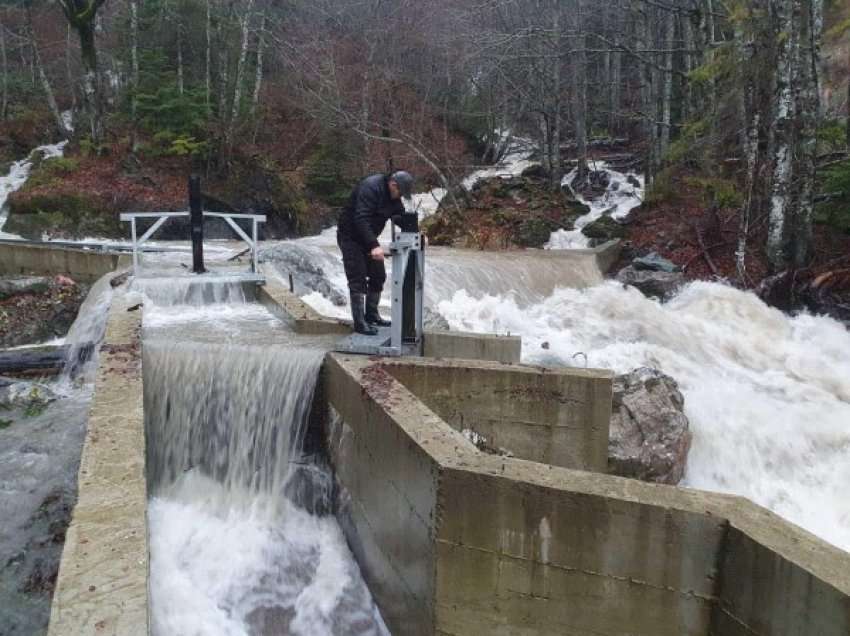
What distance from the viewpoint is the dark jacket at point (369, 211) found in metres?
6.60

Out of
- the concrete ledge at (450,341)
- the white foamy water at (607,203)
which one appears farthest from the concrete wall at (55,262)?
the white foamy water at (607,203)

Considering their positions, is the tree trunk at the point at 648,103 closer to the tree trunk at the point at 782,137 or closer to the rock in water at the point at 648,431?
the tree trunk at the point at 782,137

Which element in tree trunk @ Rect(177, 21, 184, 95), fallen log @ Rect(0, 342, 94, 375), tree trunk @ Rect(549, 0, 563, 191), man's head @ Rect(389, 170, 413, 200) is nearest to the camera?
man's head @ Rect(389, 170, 413, 200)

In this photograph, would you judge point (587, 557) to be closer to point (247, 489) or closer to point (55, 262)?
point (247, 489)

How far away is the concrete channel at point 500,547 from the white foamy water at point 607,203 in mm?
16374

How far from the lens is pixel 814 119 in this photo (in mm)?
15078

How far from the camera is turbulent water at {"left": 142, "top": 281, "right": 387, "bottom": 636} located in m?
5.29

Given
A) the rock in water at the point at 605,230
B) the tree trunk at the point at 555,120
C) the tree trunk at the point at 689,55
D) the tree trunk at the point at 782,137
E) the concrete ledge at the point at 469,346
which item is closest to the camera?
the concrete ledge at the point at 469,346

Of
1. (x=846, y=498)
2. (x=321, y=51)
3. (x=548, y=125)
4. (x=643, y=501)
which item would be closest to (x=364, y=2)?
(x=321, y=51)

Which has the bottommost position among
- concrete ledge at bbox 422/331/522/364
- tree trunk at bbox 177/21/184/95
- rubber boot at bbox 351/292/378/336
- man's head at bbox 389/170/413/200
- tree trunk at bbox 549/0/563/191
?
concrete ledge at bbox 422/331/522/364

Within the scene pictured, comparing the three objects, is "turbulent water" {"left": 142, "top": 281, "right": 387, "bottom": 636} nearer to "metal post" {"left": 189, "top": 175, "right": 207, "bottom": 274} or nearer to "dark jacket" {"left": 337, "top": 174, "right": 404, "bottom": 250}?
"dark jacket" {"left": 337, "top": 174, "right": 404, "bottom": 250}

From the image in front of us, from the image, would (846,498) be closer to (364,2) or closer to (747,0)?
(747,0)

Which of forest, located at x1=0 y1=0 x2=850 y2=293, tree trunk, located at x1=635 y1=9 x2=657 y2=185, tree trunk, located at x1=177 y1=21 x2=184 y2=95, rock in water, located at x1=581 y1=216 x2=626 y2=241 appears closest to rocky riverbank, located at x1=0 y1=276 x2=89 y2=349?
forest, located at x1=0 y1=0 x2=850 y2=293

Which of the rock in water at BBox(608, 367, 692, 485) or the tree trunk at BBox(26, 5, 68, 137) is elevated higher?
the tree trunk at BBox(26, 5, 68, 137)
